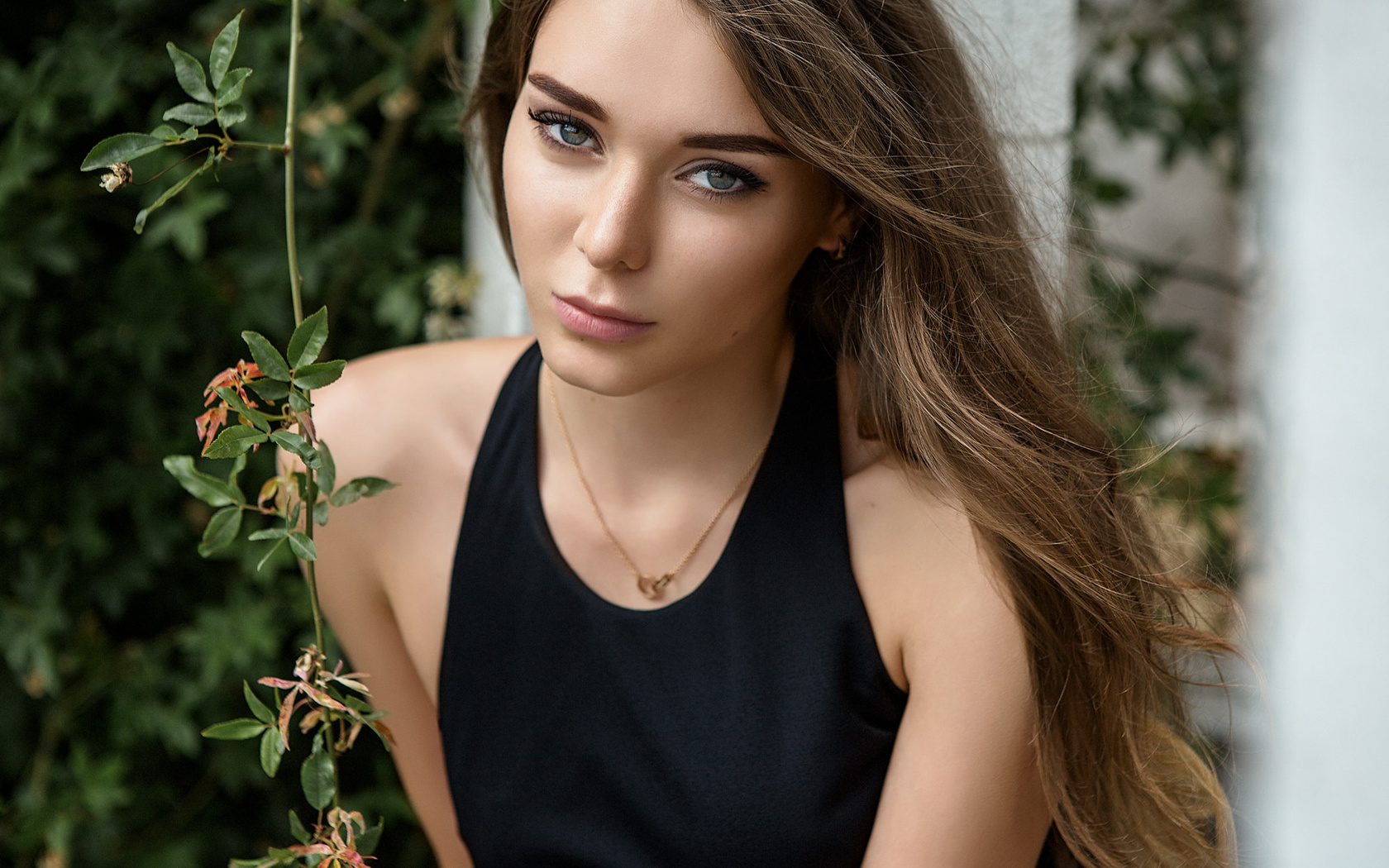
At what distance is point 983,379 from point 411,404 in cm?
69

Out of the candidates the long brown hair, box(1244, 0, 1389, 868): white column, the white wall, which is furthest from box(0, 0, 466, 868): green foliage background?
box(1244, 0, 1389, 868): white column

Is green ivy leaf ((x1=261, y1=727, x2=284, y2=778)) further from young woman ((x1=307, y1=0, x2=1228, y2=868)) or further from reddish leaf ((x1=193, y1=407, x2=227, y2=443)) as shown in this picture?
A: young woman ((x1=307, y1=0, x2=1228, y2=868))

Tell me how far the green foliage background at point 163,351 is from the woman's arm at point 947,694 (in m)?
0.52

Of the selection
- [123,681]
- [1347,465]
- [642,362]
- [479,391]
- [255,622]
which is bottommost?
[123,681]

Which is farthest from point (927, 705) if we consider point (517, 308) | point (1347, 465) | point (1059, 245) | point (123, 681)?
point (123, 681)

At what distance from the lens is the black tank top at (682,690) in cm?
131

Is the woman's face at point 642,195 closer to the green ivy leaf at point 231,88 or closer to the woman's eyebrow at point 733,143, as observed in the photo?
the woman's eyebrow at point 733,143

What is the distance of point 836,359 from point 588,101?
0.46 m

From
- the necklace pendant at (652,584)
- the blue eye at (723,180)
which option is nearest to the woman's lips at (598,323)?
the blue eye at (723,180)

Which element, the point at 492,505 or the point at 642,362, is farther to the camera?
the point at 492,505

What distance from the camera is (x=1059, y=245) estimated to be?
137 centimetres

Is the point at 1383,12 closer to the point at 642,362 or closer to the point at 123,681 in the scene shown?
the point at 642,362

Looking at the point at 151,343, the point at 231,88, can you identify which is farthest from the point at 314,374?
the point at 151,343

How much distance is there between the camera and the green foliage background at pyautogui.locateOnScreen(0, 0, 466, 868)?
5.77ft
